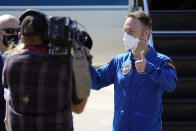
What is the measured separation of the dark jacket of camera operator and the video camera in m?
0.05

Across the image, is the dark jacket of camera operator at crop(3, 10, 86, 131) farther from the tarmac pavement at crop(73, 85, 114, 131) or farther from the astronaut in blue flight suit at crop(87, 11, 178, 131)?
the tarmac pavement at crop(73, 85, 114, 131)

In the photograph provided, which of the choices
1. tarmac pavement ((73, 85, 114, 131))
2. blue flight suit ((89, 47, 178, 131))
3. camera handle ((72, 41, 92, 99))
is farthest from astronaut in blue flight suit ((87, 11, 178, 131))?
tarmac pavement ((73, 85, 114, 131))

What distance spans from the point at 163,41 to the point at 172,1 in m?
4.02

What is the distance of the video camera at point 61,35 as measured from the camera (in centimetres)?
163

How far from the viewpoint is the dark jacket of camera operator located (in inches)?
63.9

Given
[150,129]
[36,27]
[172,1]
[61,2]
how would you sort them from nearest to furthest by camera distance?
[36,27] < [150,129] < [61,2] < [172,1]

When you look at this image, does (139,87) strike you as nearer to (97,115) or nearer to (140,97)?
(140,97)

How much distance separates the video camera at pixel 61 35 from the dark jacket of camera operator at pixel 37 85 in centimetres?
5

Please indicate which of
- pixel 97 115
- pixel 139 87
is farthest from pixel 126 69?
pixel 97 115

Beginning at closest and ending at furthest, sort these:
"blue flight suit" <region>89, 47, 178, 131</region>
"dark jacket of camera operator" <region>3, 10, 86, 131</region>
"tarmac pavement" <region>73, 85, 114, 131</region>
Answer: "dark jacket of camera operator" <region>3, 10, 86, 131</region>
"blue flight suit" <region>89, 47, 178, 131</region>
"tarmac pavement" <region>73, 85, 114, 131</region>

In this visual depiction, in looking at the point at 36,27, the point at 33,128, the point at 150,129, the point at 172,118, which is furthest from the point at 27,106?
the point at 172,118

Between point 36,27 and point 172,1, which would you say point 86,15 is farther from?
point 36,27

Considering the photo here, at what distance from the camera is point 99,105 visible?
5.49m

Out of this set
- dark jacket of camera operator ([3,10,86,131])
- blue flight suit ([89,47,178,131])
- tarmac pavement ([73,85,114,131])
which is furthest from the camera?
tarmac pavement ([73,85,114,131])
